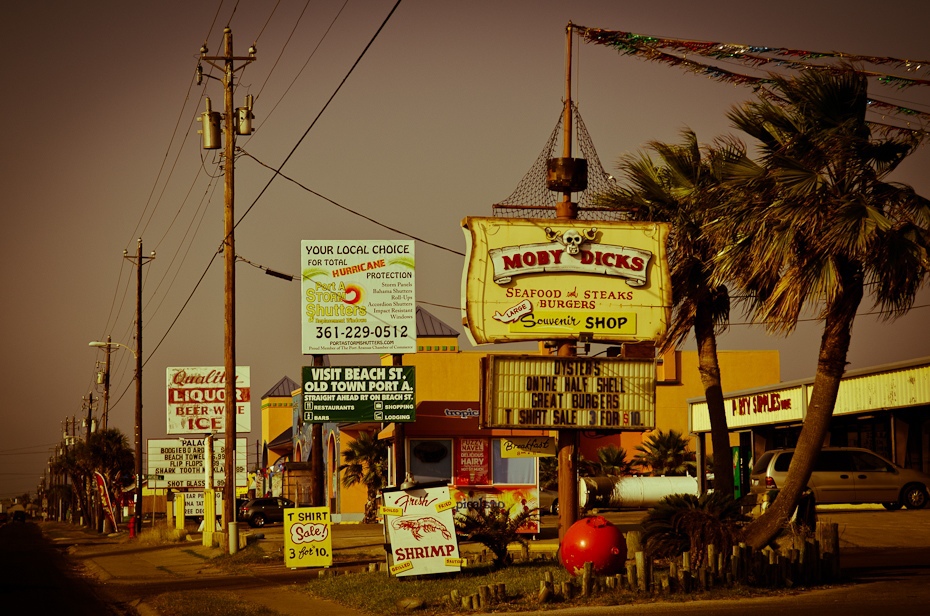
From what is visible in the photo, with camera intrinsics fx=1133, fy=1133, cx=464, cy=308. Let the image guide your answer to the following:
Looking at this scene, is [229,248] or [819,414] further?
[229,248]

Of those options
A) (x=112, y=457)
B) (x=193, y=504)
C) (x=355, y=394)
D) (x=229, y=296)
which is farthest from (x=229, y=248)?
(x=112, y=457)

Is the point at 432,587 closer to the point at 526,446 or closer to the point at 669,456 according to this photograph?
the point at 526,446

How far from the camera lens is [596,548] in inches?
664

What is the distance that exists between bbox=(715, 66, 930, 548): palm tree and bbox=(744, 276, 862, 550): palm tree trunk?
0.02 meters

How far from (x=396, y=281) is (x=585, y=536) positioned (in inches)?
820

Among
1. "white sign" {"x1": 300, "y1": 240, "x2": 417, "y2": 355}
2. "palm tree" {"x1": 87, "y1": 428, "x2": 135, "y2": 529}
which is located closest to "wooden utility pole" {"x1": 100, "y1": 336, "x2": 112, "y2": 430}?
"palm tree" {"x1": 87, "y1": 428, "x2": 135, "y2": 529}

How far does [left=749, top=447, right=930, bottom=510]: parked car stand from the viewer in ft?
101

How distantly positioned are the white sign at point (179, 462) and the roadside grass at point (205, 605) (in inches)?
1046

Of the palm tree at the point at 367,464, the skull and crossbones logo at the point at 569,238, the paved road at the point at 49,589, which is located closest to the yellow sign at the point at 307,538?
the paved road at the point at 49,589

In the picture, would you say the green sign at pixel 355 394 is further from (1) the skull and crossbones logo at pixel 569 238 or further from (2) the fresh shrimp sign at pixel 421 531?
(1) the skull and crossbones logo at pixel 569 238

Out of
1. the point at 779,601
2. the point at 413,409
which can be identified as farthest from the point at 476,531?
the point at 413,409

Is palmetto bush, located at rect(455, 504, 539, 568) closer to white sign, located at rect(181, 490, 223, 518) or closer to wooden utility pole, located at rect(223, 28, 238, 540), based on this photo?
wooden utility pole, located at rect(223, 28, 238, 540)

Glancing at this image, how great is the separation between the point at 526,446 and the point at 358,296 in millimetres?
18269

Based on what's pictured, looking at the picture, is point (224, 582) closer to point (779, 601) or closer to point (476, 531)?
point (476, 531)
